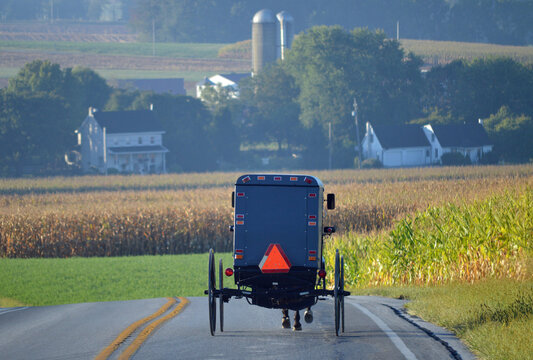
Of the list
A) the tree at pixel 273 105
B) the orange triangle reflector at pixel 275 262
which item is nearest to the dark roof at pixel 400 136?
the tree at pixel 273 105

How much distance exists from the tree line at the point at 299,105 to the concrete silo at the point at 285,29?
16661 millimetres

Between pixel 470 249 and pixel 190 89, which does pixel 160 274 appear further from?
pixel 190 89

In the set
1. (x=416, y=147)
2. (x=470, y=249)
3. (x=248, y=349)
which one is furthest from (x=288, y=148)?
(x=248, y=349)

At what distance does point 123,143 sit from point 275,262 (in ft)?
331

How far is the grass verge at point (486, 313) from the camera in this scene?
11.3 metres

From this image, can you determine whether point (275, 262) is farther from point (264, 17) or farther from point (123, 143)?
point (264, 17)

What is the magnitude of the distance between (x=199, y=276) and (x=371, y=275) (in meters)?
8.15

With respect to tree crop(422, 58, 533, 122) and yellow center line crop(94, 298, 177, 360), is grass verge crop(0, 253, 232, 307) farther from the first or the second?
tree crop(422, 58, 533, 122)

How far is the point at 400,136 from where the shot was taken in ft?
372

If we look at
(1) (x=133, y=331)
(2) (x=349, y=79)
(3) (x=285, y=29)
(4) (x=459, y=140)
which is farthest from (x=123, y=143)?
(1) (x=133, y=331)

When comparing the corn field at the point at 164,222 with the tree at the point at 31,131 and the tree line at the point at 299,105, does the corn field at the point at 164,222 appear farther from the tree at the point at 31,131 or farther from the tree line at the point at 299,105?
the tree line at the point at 299,105

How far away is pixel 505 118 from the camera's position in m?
116

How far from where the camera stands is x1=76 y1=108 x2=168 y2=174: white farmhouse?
110 m

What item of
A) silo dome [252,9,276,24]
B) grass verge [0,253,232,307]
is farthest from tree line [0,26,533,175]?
grass verge [0,253,232,307]
